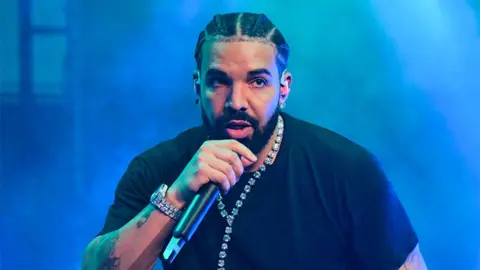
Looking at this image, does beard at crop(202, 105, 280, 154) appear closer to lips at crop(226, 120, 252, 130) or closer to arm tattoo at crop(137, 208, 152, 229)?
lips at crop(226, 120, 252, 130)

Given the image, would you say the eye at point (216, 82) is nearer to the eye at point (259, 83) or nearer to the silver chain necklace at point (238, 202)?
the eye at point (259, 83)

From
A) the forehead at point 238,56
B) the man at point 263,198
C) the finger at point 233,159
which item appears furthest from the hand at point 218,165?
the forehead at point 238,56

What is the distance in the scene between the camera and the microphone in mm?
892

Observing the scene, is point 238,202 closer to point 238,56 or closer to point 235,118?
point 235,118

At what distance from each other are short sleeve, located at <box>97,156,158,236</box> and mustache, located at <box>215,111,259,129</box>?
0.77ft

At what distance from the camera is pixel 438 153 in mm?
1462

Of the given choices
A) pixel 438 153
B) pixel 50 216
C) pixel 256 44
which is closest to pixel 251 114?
pixel 256 44

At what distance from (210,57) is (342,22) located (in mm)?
480

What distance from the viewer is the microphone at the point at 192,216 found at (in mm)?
892

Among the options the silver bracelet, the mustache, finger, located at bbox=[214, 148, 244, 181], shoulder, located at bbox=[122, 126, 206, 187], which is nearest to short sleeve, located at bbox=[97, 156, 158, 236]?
shoulder, located at bbox=[122, 126, 206, 187]

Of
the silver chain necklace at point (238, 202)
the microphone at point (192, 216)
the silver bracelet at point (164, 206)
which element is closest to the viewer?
the microphone at point (192, 216)

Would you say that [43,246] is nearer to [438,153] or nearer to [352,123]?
[352,123]

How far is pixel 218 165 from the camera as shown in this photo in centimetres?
95

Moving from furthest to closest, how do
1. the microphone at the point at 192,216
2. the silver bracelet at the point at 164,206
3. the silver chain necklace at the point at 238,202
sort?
the silver chain necklace at the point at 238,202 → the silver bracelet at the point at 164,206 → the microphone at the point at 192,216
